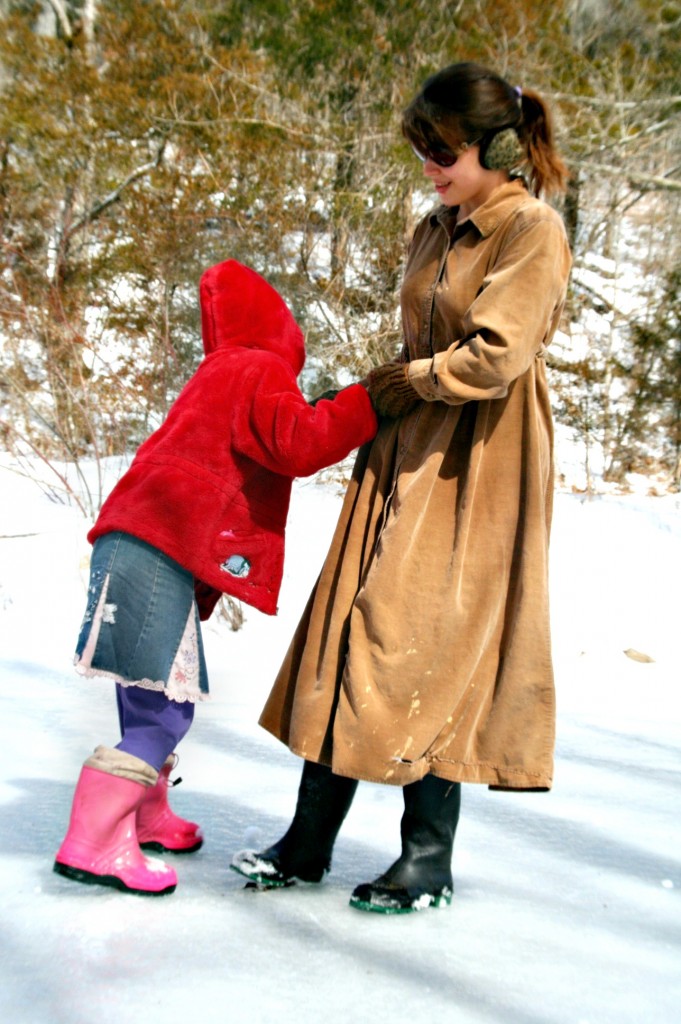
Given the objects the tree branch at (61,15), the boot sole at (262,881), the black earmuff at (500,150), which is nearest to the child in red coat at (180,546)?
the boot sole at (262,881)

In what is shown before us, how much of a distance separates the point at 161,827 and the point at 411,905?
20.9 inches

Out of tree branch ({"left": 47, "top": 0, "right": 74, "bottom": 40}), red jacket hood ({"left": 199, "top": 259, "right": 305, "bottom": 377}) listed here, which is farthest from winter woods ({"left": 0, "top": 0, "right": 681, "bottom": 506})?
red jacket hood ({"left": 199, "top": 259, "right": 305, "bottom": 377})

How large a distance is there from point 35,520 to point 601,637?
9.51 feet

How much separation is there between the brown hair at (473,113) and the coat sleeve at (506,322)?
A: 0.61 ft

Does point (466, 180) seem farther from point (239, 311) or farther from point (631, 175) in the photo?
point (631, 175)

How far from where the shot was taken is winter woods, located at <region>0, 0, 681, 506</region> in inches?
252

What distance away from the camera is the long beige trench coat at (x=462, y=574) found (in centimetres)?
166

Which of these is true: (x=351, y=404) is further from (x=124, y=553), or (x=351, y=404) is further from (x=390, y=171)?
(x=390, y=171)

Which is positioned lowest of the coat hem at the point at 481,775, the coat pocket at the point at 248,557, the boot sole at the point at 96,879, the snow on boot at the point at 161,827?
the boot sole at the point at 96,879

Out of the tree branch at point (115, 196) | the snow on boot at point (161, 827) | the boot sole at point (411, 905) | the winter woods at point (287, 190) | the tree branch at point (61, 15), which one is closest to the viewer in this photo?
the boot sole at point (411, 905)

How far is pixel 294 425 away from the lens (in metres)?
1.71

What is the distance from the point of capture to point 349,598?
5.83ft

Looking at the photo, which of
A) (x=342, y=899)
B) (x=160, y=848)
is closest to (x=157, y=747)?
(x=160, y=848)

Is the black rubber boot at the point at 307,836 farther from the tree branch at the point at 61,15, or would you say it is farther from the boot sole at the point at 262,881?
the tree branch at the point at 61,15
